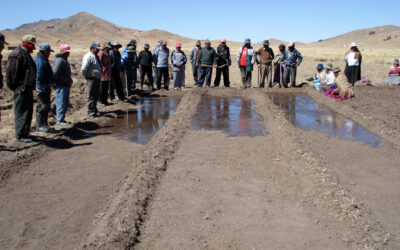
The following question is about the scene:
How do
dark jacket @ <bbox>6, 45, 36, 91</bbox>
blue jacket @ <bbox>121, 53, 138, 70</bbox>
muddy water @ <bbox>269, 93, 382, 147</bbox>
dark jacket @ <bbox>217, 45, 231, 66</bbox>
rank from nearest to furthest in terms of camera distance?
1. dark jacket @ <bbox>6, 45, 36, 91</bbox>
2. muddy water @ <bbox>269, 93, 382, 147</bbox>
3. blue jacket @ <bbox>121, 53, 138, 70</bbox>
4. dark jacket @ <bbox>217, 45, 231, 66</bbox>

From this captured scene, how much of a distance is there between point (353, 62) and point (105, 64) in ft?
31.0

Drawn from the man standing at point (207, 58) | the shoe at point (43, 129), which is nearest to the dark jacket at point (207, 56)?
the man standing at point (207, 58)

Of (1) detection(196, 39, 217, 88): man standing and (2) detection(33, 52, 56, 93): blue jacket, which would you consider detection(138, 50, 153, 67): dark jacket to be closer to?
(1) detection(196, 39, 217, 88): man standing

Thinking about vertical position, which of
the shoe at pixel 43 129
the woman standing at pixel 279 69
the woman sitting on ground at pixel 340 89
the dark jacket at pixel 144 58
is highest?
the dark jacket at pixel 144 58

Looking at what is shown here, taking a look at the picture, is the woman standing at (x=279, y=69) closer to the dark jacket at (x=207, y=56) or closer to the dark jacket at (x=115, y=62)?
the dark jacket at (x=207, y=56)

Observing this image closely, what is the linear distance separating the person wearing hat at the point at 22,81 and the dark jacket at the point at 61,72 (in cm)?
113

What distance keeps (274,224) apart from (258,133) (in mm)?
4067

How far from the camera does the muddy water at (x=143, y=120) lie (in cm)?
805

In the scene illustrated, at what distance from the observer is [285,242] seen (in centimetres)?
382

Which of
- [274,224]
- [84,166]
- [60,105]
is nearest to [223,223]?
[274,224]

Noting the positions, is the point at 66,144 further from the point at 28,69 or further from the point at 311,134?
the point at 311,134

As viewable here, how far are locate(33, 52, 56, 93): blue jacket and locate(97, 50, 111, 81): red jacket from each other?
2615mm

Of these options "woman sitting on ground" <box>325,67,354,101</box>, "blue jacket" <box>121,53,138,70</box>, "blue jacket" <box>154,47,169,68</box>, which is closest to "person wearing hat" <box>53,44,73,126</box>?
"blue jacket" <box>121,53,138,70</box>

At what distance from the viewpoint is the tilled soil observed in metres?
3.91
